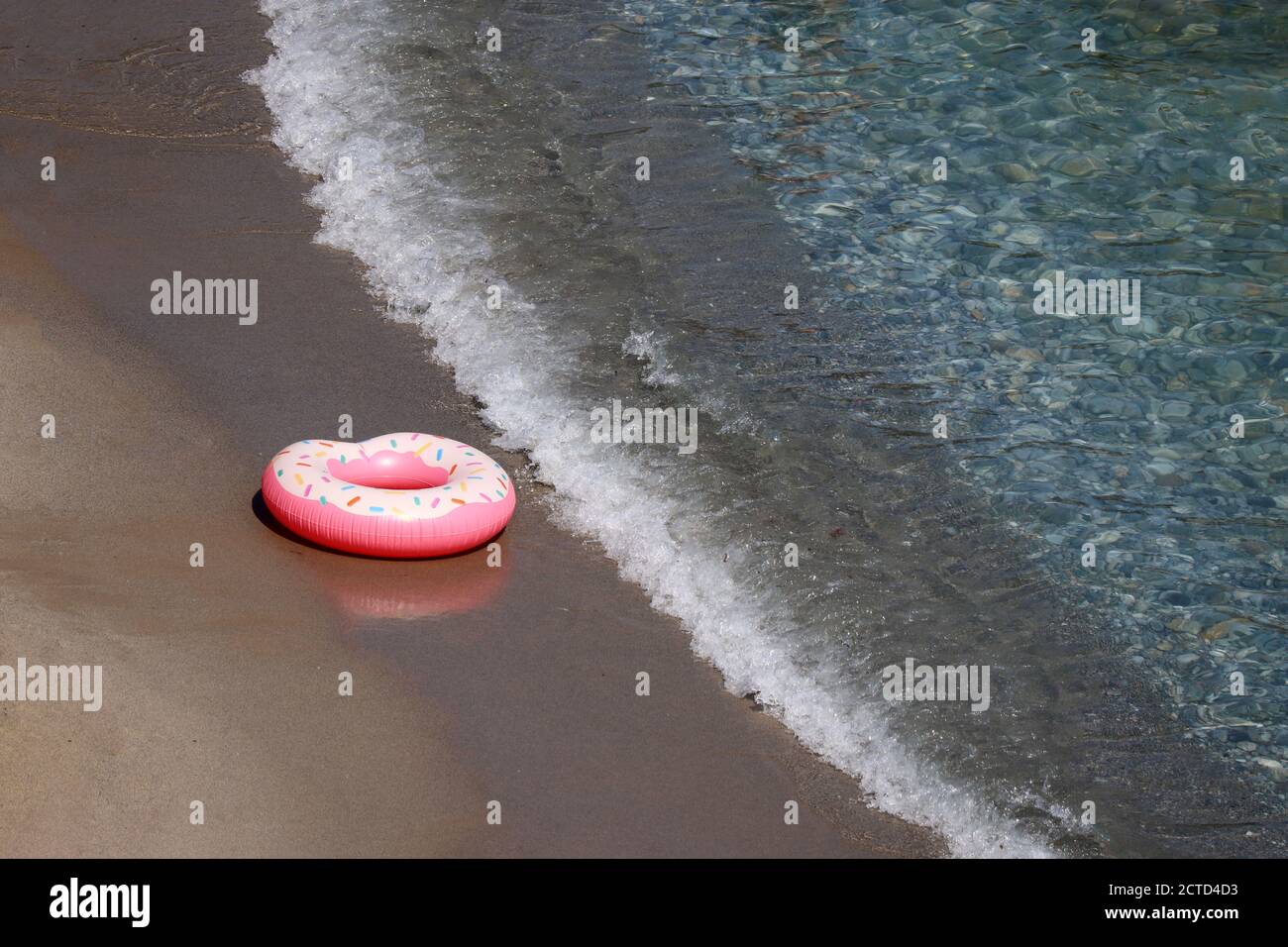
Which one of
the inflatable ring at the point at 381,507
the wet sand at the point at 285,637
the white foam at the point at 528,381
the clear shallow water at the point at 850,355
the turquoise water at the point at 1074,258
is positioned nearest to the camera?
the wet sand at the point at 285,637

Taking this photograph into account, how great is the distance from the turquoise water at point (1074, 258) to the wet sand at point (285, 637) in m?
2.02

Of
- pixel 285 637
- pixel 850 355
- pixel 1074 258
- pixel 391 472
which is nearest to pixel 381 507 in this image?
pixel 391 472

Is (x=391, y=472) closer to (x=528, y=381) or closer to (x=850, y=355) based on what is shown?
(x=528, y=381)

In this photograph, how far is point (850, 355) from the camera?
25.2 feet

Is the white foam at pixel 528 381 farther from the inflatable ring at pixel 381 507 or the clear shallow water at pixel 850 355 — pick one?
the inflatable ring at pixel 381 507

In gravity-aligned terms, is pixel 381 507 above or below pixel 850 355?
below

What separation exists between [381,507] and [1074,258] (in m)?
4.90

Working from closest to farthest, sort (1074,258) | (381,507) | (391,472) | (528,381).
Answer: (381,507)
(391,472)
(528,381)
(1074,258)

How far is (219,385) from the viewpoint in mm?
7062

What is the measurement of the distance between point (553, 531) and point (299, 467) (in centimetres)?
120

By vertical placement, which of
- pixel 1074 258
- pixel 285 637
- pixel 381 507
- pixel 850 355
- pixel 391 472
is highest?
pixel 1074 258

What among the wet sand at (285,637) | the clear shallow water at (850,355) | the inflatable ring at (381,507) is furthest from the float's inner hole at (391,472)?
the clear shallow water at (850,355)

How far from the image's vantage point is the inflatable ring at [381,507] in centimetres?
589
